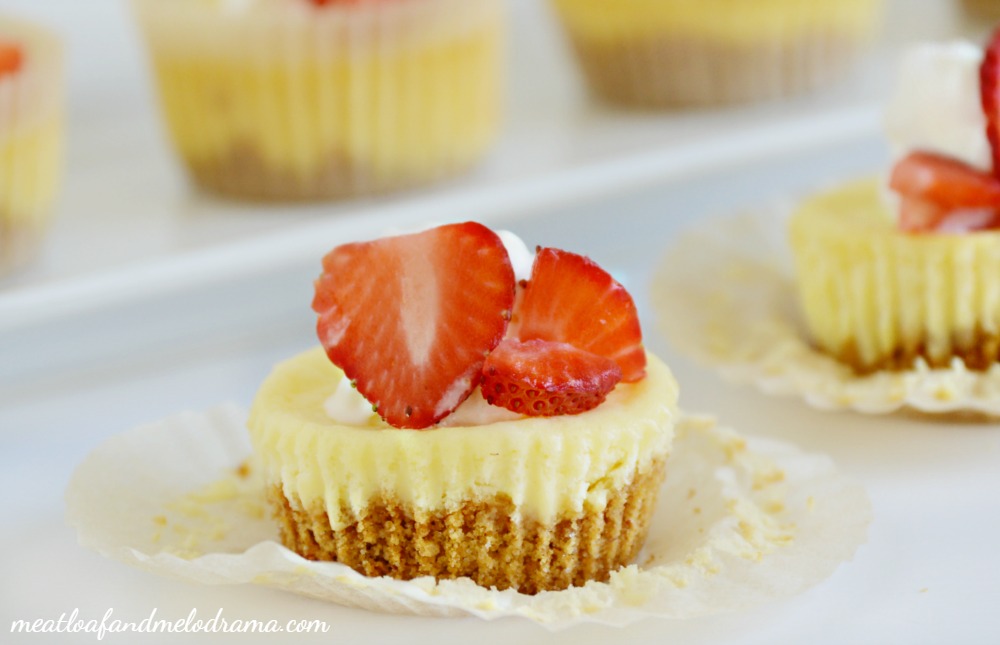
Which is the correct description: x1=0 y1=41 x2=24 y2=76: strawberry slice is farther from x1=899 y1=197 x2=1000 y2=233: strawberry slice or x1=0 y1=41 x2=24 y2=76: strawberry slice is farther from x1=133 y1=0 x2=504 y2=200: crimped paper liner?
x1=899 y1=197 x2=1000 y2=233: strawberry slice

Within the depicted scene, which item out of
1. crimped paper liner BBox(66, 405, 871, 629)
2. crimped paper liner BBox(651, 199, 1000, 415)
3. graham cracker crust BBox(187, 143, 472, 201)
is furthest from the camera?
graham cracker crust BBox(187, 143, 472, 201)

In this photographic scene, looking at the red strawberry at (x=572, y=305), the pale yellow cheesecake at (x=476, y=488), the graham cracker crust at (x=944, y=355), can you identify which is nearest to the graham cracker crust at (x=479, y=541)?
the pale yellow cheesecake at (x=476, y=488)

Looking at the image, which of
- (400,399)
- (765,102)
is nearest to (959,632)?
(400,399)

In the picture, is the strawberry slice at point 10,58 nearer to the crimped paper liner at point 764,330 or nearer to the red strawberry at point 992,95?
the crimped paper liner at point 764,330

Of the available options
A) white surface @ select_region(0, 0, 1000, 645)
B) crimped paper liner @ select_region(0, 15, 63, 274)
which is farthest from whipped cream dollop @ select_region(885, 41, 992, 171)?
crimped paper liner @ select_region(0, 15, 63, 274)

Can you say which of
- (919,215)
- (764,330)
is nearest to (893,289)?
(919,215)

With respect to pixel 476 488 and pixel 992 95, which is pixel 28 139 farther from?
pixel 992 95
